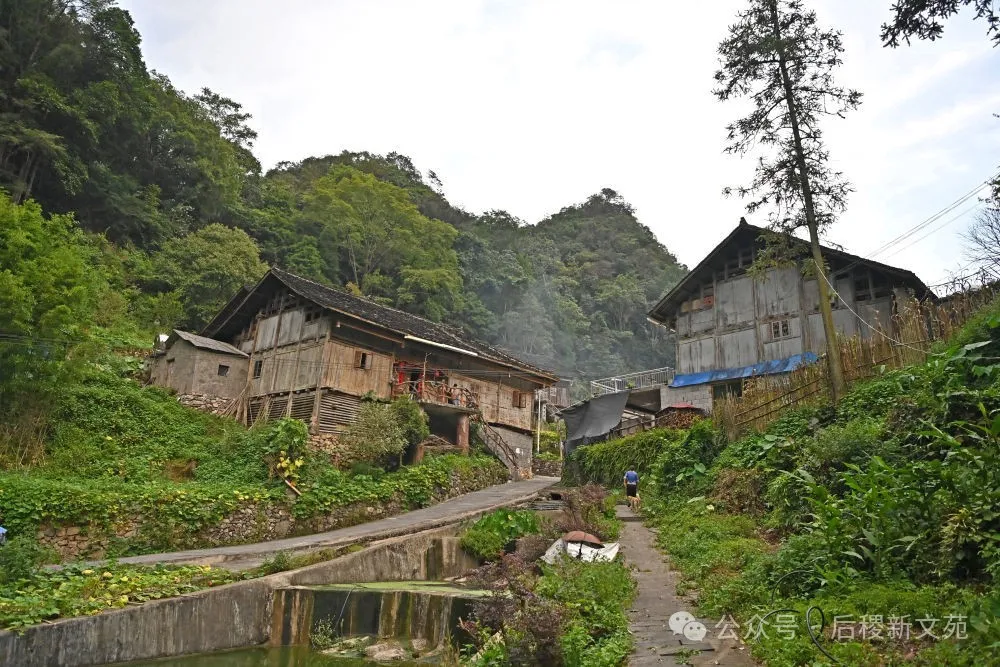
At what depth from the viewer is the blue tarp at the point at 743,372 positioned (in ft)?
79.6

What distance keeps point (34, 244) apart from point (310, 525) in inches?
443

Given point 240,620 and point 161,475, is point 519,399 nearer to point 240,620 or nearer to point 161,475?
point 161,475

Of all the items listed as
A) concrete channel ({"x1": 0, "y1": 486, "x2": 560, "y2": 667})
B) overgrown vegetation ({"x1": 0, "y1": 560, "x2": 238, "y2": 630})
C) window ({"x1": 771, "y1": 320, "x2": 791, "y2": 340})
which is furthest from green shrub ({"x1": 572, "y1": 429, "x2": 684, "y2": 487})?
overgrown vegetation ({"x1": 0, "y1": 560, "x2": 238, "y2": 630})

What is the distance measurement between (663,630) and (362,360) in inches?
795

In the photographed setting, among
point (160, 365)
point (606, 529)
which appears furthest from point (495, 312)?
point (606, 529)

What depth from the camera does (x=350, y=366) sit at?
83.6 ft

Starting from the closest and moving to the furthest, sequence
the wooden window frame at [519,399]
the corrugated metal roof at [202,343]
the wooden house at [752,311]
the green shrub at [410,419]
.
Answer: the wooden house at [752,311], the green shrub at [410,419], the corrugated metal roof at [202,343], the wooden window frame at [519,399]

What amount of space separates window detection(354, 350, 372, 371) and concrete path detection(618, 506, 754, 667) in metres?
16.1

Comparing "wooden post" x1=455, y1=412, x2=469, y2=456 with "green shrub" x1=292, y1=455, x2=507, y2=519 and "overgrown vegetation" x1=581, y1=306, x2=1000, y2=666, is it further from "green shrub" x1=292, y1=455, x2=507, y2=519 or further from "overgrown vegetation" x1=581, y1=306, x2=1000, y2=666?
"overgrown vegetation" x1=581, y1=306, x2=1000, y2=666

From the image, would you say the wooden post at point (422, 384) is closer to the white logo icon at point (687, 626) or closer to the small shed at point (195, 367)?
the small shed at point (195, 367)

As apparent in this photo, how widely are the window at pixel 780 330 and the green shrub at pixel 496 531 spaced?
46.3 ft

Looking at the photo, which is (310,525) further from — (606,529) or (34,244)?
(34,244)

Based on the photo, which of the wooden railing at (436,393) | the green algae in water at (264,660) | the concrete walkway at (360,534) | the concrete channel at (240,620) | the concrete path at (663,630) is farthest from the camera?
the wooden railing at (436,393)

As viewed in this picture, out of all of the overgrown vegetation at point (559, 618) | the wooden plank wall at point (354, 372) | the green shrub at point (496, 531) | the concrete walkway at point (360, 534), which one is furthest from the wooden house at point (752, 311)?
the overgrown vegetation at point (559, 618)
